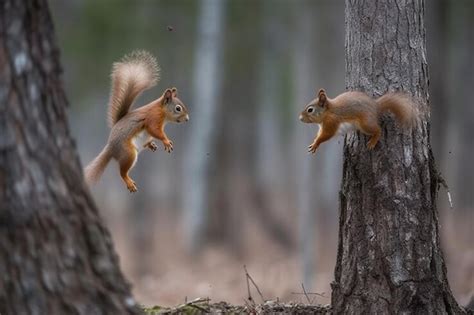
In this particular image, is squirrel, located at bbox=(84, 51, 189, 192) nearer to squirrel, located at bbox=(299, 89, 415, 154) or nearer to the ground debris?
squirrel, located at bbox=(299, 89, 415, 154)

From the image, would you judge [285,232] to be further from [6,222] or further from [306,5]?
[6,222]

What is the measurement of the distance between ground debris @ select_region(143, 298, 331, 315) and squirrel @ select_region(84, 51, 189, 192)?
100 centimetres

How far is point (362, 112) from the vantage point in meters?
4.85

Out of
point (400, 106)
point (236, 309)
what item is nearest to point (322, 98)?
point (400, 106)

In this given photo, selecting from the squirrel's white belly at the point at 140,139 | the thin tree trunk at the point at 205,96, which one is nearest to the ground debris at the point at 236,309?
the squirrel's white belly at the point at 140,139

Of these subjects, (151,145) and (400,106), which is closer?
(400,106)

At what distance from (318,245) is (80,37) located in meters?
8.35

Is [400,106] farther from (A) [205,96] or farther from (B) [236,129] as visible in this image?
(B) [236,129]

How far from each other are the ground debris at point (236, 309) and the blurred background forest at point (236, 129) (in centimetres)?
626

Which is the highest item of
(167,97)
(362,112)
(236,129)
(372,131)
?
(236,129)

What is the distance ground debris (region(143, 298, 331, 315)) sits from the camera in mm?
5359

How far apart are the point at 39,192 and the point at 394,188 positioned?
2.28 meters

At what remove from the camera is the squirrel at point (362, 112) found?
4.84m

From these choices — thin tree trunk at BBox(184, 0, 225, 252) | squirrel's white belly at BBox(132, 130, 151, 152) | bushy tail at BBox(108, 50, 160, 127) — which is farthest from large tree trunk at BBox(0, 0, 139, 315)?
→ thin tree trunk at BBox(184, 0, 225, 252)
